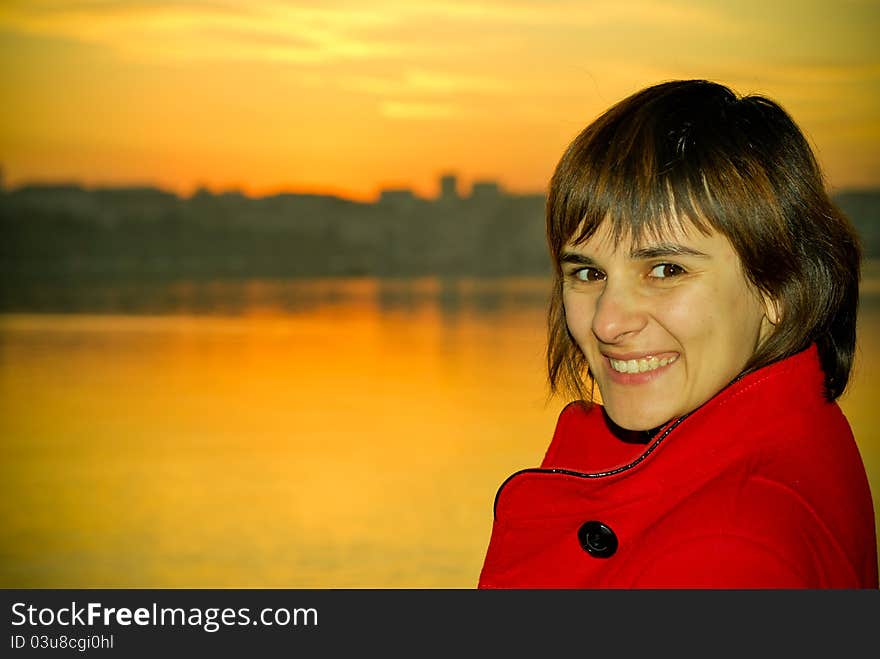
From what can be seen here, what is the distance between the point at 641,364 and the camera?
1.09 meters

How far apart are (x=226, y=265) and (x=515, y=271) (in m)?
5.92

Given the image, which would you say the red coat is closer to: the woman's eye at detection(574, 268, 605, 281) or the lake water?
the woman's eye at detection(574, 268, 605, 281)

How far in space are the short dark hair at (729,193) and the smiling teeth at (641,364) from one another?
10 cm

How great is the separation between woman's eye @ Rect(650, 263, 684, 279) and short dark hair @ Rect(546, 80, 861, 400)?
0.04 meters

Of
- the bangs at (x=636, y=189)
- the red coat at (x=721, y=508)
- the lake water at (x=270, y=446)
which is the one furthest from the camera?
the lake water at (x=270, y=446)

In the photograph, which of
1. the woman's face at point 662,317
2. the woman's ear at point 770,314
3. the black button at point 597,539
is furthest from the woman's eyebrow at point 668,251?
the black button at point 597,539

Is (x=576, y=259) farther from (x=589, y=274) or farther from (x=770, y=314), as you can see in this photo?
(x=770, y=314)

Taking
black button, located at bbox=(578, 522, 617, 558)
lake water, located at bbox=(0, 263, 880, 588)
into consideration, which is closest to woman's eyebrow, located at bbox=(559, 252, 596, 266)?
black button, located at bbox=(578, 522, 617, 558)

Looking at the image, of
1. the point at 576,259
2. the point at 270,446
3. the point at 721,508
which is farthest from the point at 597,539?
the point at 270,446

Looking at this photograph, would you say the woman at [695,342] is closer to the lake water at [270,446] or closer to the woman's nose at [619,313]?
the woman's nose at [619,313]

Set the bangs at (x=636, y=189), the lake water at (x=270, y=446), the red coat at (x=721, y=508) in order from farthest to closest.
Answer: the lake water at (x=270, y=446)
the bangs at (x=636, y=189)
the red coat at (x=721, y=508)

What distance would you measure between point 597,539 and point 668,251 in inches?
10.8

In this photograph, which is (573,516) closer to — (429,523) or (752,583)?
(752,583)

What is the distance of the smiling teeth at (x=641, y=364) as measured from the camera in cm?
108
